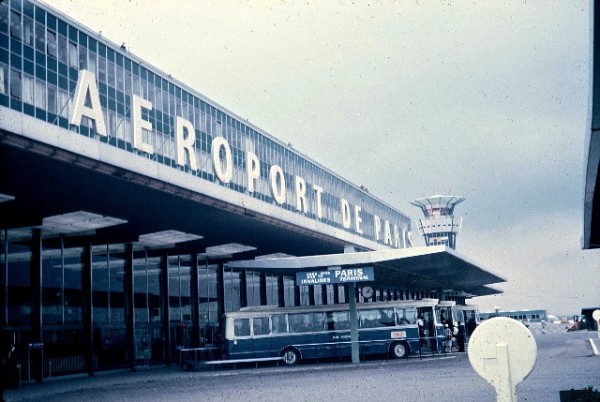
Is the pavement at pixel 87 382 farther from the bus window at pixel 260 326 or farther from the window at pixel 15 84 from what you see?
the window at pixel 15 84

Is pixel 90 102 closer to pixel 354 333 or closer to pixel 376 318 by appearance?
pixel 354 333

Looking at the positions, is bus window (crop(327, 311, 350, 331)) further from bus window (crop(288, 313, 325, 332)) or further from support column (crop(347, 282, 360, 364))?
support column (crop(347, 282, 360, 364))

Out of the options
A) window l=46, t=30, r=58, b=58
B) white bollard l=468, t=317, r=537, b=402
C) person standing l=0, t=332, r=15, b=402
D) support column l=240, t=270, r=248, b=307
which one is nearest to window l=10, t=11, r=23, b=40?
window l=46, t=30, r=58, b=58

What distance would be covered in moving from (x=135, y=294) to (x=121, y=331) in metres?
2.48

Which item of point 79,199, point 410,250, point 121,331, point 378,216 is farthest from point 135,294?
point 378,216

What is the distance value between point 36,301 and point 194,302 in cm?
1385

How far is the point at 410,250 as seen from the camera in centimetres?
3103

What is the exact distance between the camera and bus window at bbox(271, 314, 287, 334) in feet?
112

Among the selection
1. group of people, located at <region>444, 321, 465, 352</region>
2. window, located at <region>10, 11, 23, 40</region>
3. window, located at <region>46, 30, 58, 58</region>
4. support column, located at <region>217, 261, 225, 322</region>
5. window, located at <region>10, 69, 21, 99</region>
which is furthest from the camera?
support column, located at <region>217, 261, 225, 322</region>

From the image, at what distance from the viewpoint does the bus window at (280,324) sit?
34062 millimetres

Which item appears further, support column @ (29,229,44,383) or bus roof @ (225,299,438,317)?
bus roof @ (225,299,438,317)

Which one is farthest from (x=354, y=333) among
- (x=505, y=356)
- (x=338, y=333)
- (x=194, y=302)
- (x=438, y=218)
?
(x=438, y=218)

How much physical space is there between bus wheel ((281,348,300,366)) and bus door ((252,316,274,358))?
60cm

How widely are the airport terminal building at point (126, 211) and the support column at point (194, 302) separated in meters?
0.09
